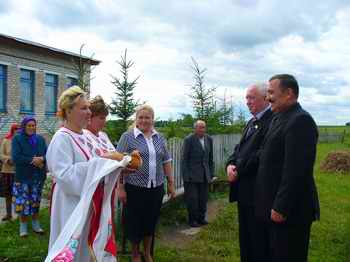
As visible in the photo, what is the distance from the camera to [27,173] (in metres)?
7.08

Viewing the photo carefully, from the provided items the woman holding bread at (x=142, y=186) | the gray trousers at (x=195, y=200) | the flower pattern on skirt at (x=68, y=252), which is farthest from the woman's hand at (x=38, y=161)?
the flower pattern on skirt at (x=68, y=252)

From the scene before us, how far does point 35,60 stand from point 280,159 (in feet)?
71.9

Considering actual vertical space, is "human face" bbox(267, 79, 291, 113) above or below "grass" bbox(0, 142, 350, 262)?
above

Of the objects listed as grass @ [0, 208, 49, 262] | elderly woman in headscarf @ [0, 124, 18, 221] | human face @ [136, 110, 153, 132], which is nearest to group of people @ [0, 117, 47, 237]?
grass @ [0, 208, 49, 262]

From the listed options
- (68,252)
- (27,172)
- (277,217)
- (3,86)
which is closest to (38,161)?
(27,172)

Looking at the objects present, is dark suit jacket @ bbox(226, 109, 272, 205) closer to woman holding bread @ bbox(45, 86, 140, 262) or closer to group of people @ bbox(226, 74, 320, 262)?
group of people @ bbox(226, 74, 320, 262)

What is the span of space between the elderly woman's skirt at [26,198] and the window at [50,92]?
60.0ft

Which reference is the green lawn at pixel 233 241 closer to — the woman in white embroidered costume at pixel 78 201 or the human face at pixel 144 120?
the human face at pixel 144 120

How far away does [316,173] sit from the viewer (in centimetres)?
1802

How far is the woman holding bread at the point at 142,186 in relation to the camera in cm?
524

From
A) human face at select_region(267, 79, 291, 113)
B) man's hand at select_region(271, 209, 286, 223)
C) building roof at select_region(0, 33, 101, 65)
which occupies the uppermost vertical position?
building roof at select_region(0, 33, 101, 65)

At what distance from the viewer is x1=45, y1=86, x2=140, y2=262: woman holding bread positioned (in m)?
3.36

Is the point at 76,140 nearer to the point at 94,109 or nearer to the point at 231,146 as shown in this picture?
the point at 94,109

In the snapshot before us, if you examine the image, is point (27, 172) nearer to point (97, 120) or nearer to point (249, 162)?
point (97, 120)
